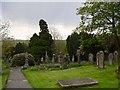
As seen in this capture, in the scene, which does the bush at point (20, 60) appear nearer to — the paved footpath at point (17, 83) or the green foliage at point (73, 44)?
the green foliage at point (73, 44)

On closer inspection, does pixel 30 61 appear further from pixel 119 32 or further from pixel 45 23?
pixel 119 32

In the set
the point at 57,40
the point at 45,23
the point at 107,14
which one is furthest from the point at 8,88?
the point at 57,40

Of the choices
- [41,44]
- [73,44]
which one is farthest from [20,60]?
[73,44]

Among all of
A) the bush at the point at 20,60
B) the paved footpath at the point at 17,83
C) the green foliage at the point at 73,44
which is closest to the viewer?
the paved footpath at the point at 17,83

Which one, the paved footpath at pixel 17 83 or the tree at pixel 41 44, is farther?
the tree at pixel 41 44

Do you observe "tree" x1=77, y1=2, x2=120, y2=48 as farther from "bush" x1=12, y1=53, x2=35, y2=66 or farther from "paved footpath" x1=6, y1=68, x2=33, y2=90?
"bush" x1=12, y1=53, x2=35, y2=66

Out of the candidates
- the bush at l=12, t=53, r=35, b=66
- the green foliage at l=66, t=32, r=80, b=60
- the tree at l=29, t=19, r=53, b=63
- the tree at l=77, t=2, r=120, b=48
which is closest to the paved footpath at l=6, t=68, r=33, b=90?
the tree at l=77, t=2, r=120, b=48

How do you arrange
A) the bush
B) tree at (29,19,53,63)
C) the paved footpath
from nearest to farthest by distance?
1. the paved footpath
2. the bush
3. tree at (29,19,53,63)

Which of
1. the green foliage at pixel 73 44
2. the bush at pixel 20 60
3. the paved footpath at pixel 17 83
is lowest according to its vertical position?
the paved footpath at pixel 17 83

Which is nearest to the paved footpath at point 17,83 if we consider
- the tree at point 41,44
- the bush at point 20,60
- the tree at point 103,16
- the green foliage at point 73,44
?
the tree at point 103,16

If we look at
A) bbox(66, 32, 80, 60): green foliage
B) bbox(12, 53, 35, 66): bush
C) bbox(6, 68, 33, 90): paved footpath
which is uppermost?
bbox(66, 32, 80, 60): green foliage

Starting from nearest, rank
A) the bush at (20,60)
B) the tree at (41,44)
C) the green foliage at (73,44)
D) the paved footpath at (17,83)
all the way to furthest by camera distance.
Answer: the paved footpath at (17,83) < the bush at (20,60) < the tree at (41,44) < the green foliage at (73,44)

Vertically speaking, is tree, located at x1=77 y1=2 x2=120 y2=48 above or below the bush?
above

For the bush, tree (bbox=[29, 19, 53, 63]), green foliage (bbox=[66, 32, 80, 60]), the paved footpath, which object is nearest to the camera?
the paved footpath
